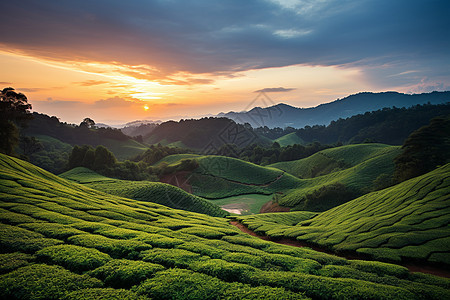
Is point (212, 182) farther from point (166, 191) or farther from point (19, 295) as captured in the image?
point (19, 295)

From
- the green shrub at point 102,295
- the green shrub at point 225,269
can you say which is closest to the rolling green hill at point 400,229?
the green shrub at point 225,269

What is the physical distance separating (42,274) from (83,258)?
1723 millimetres

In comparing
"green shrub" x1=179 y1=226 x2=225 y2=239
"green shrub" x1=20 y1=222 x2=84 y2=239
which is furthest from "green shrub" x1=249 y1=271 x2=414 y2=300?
"green shrub" x1=20 y1=222 x2=84 y2=239

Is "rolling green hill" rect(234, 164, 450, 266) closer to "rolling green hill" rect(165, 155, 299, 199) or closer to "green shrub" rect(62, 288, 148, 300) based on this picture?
"green shrub" rect(62, 288, 148, 300)

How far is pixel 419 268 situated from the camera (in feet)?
47.9

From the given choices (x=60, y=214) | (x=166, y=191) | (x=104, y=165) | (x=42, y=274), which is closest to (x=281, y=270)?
(x=42, y=274)

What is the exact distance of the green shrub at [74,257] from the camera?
33.0ft

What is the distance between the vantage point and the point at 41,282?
827 cm

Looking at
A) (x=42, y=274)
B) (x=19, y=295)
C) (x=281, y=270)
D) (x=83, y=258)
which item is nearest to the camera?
(x=19, y=295)

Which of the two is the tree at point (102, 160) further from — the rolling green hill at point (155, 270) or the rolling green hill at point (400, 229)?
the rolling green hill at point (400, 229)

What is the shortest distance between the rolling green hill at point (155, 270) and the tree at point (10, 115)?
43265 millimetres

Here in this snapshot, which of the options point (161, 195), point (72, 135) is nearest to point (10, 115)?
point (161, 195)

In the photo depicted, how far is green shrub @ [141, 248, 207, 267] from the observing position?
11370 millimetres

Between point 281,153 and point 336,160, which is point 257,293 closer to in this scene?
point 336,160
